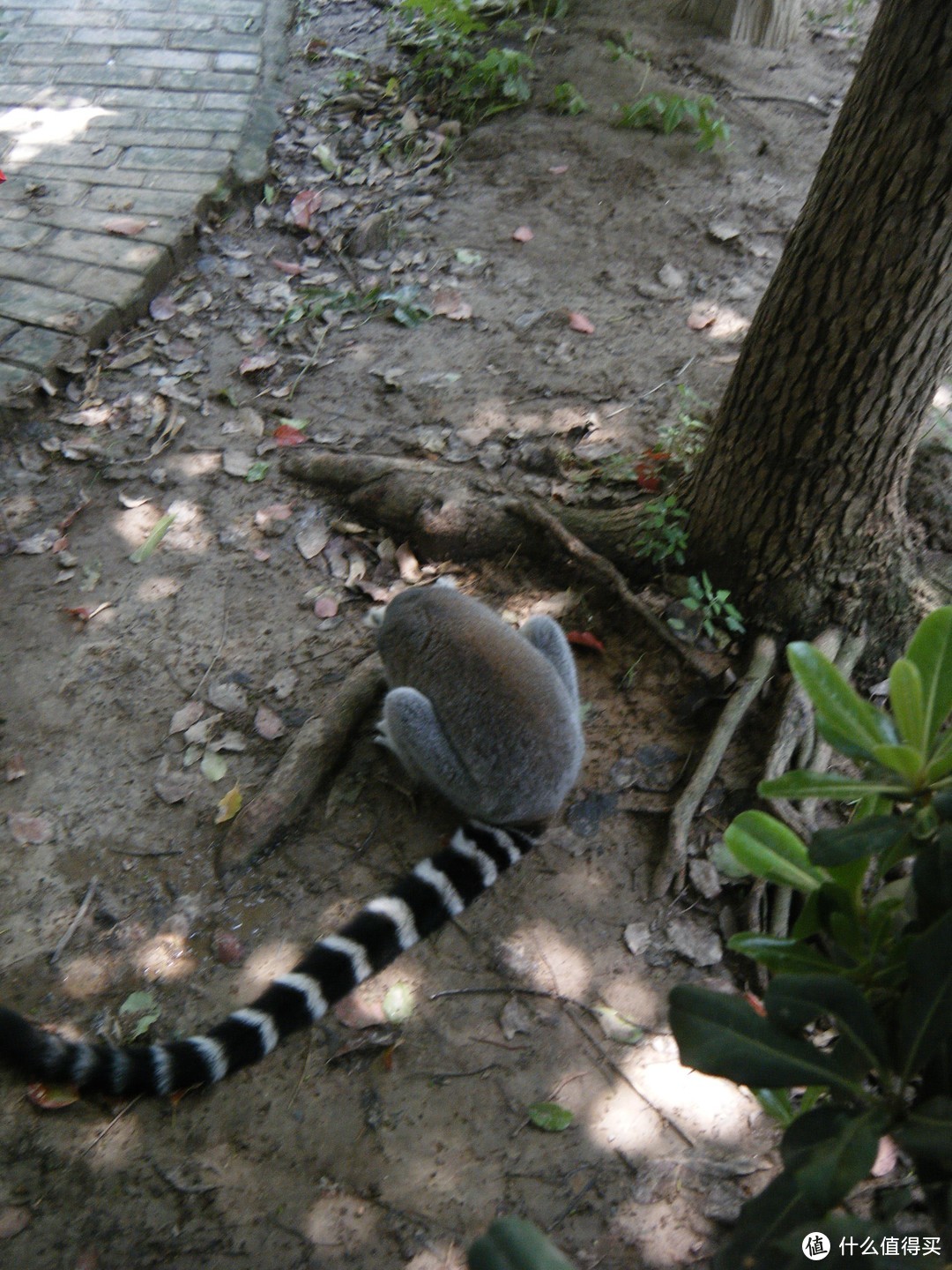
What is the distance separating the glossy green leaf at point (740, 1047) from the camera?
144 cm

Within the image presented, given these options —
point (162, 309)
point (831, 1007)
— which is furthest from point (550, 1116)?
point (162, 309)

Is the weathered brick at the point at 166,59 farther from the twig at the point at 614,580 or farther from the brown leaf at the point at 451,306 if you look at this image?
the twig at the point at 614,580

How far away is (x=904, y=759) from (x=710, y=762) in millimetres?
2040

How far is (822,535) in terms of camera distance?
3510mm

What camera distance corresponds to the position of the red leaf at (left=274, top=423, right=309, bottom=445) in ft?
15.7

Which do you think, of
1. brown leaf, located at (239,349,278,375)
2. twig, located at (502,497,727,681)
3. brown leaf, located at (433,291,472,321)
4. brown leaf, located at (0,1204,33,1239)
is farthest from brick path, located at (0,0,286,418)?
brown leaf, located at (0,1204,33,1239)

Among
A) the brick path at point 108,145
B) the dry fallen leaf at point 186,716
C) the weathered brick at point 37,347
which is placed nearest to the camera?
the dry fallen leaf at point 186,716

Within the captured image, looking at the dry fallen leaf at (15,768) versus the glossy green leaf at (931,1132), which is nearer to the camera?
the glossy green leaf at (931,1132)

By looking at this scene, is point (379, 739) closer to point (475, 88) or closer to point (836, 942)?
point (836, 942)

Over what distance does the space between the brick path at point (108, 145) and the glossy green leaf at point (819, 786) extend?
178 inches

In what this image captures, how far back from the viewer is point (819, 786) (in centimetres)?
164

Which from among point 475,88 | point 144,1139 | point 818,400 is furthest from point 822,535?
point 475,88

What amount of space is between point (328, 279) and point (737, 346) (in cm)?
259

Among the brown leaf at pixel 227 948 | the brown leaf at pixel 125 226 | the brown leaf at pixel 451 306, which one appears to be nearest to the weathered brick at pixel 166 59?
the brown leaf at pixel 125 226
